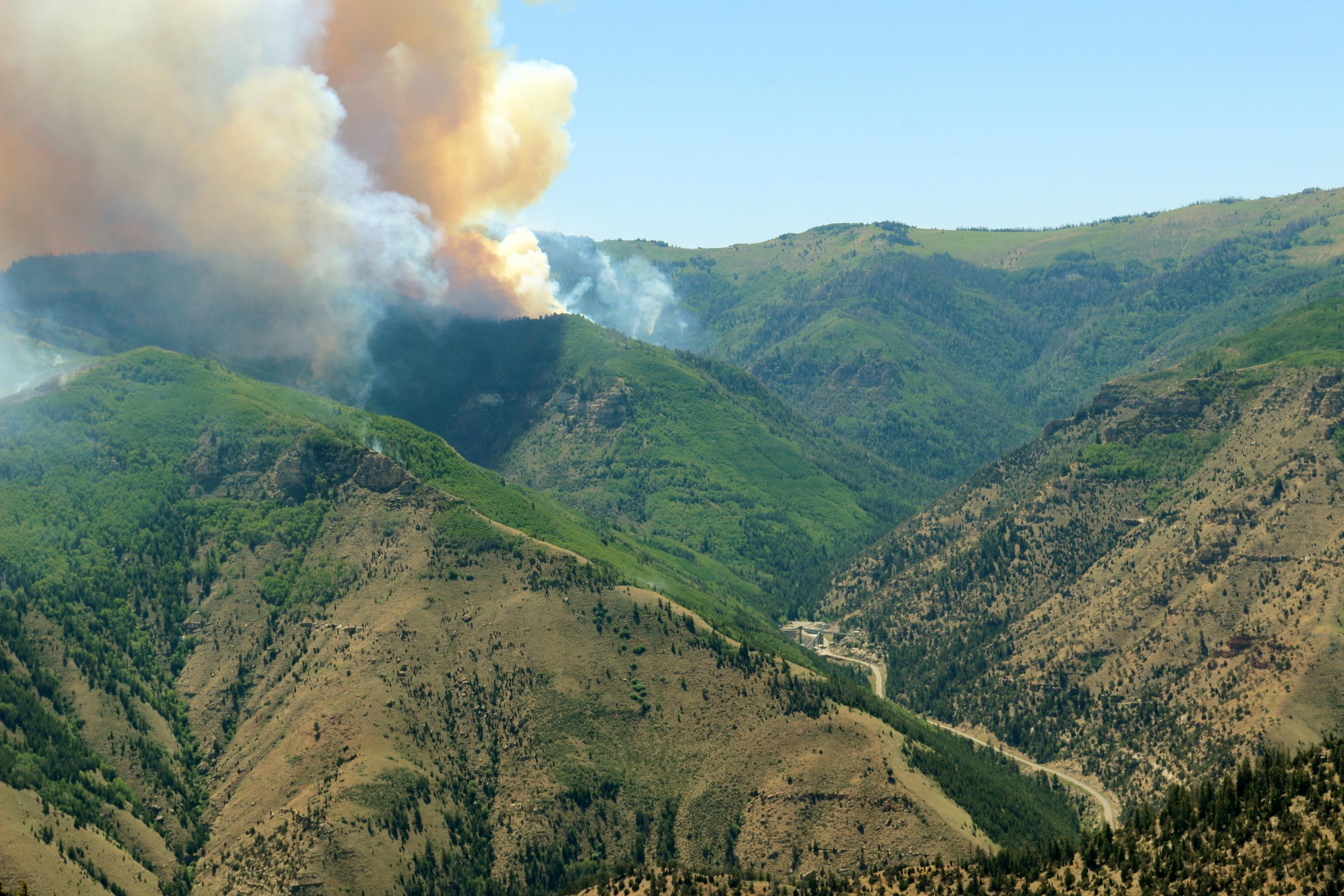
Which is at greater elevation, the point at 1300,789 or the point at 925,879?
the point at 1300,789

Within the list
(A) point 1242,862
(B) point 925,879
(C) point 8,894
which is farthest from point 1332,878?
(C) point 8,894

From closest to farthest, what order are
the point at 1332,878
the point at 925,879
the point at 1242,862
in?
the point at 1332,878
the point at 1242,862
the point at 925,879

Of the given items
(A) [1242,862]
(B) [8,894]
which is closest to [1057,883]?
(A) [1242,862]

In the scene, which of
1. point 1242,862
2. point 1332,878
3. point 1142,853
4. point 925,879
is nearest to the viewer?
point 1332,878

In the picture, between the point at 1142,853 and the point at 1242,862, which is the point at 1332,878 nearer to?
the point at 1242,862

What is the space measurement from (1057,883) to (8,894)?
127m

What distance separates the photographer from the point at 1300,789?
17375 centimetres

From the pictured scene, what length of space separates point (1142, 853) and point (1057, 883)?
36.0ft

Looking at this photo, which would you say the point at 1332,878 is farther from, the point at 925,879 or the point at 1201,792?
the point at 925,879

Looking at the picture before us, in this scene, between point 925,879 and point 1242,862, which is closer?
point 1242,862

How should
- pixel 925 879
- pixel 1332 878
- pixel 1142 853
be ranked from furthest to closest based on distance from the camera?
pixel 925 879 < pixel 1142 853 < pixel 1332 878

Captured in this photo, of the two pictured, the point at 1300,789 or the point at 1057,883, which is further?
the point at 1057,883

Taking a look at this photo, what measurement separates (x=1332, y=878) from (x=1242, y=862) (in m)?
11.7

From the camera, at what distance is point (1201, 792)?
187375mm
